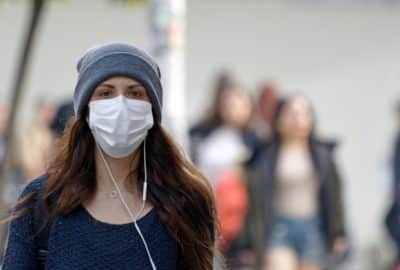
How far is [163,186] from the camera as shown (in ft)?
14.4

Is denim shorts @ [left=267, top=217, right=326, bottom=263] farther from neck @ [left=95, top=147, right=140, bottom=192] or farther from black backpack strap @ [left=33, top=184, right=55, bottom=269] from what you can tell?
black backpack strap @ [left=33, top=184, right=55, bottom=269]

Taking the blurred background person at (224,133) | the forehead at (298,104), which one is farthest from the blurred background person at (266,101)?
the forehead at (298,104)

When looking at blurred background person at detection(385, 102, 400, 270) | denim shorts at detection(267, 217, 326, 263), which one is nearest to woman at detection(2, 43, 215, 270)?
denim shorts at detection(267, 217, 326, 263)

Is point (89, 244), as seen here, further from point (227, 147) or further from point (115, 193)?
point (227, 147)

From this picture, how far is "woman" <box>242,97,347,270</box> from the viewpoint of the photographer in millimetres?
10664

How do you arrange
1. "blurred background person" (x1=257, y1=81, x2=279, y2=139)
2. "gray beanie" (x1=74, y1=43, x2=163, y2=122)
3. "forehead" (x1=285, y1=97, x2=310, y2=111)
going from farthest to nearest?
"blurred background person" (x1=257, y1=81, x2=279, y2=139), "forehead" (x1=285, y1=97, x2=310, y2=111), "gray beanie" (x1=74, y1=43, x2=163, y2=122)

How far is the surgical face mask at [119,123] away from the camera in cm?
430

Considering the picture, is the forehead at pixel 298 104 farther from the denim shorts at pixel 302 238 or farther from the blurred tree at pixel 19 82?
the blurred tree at pixel 19 82

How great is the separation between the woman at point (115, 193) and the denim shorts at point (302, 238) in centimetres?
623

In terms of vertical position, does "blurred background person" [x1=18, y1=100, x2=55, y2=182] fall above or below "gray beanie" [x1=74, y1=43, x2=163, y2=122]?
below

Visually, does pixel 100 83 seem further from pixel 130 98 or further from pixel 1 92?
pixel 1 92

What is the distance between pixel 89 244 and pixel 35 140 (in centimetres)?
1004

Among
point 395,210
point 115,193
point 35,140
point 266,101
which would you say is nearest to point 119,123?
point 115,193

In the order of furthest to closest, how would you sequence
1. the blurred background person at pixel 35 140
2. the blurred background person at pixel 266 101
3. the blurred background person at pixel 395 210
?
the blurred background person at pixel 266 101, the blurred background person at pixel 35 140, the blurred background person at pixel 395 210
